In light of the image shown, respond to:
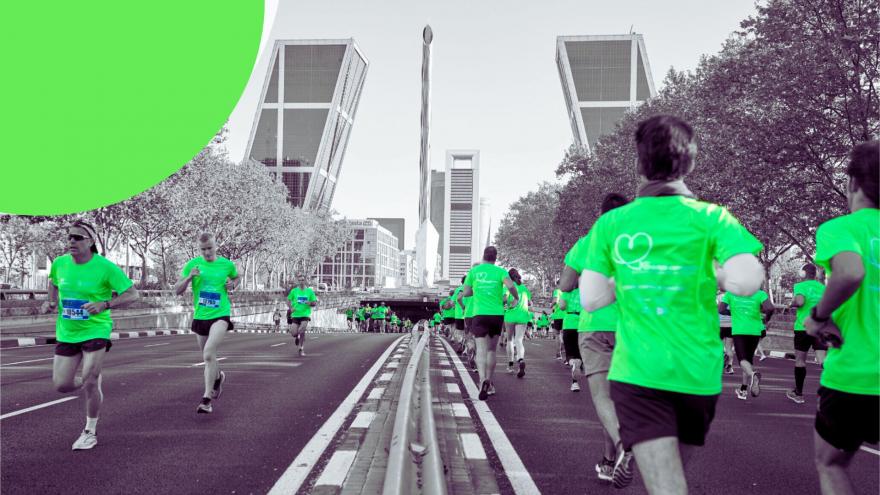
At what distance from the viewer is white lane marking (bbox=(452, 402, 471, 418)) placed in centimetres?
741

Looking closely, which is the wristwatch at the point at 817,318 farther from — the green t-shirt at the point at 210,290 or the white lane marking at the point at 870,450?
the green t-shirt at the point at 210,290

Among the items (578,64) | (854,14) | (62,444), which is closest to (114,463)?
(62,444)

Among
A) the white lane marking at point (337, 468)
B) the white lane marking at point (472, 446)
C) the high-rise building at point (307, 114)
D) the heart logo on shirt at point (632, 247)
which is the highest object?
the high-rise building at point (307, 114)

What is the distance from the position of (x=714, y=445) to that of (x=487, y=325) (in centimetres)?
306

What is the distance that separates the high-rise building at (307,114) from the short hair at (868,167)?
117 m

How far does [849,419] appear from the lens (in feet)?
9.10

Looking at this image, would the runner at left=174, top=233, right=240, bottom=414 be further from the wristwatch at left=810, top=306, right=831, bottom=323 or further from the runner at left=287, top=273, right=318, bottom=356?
the runner at left=287, top=273, right=318, bottom=356

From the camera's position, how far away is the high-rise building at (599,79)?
11012 centimetres

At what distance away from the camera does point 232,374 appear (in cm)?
1144

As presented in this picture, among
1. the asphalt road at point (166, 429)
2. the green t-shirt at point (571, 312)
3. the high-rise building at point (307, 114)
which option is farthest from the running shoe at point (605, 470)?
the high-rise building at point (307, 114)

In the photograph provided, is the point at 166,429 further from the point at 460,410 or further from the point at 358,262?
the point at 358,262

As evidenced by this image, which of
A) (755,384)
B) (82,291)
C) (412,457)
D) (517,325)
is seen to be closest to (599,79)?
(517,325)

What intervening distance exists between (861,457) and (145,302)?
32.7 meters

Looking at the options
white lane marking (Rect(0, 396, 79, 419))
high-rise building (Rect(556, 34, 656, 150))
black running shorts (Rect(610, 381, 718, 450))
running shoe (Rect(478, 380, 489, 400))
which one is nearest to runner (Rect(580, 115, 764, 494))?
black running shorts (Rect(610, 381, 718, 450))
